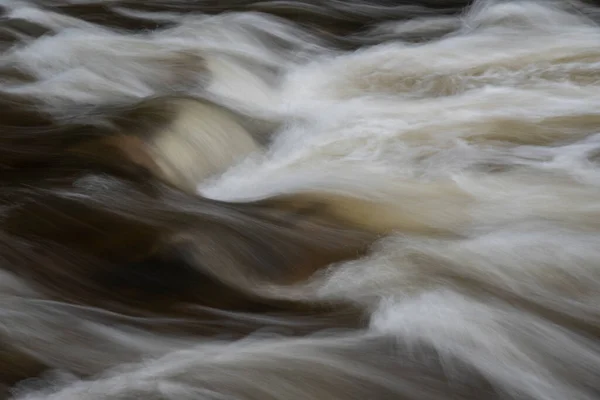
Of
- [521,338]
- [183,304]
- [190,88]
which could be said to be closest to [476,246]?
[521,338]

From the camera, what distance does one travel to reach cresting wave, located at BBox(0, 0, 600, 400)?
222 centimetres

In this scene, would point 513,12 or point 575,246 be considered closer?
point 575,246

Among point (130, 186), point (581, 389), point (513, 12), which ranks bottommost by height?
point (581, 389)

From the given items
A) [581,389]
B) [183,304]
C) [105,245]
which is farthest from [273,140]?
[581,389]

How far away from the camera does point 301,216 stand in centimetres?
310

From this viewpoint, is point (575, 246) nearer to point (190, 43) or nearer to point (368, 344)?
point (368, 344)

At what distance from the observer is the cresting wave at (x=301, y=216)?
222cm

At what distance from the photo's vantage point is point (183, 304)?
2.54m

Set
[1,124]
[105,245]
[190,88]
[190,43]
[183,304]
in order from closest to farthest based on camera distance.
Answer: [183,304], [105,245], [1,124], [190,88], [190,43]

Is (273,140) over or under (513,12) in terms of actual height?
under

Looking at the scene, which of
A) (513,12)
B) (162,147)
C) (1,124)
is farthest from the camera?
(513,12)

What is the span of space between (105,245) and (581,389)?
149 centimetres

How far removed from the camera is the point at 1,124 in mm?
3965

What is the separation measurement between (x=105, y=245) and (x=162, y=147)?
80 centimetres
